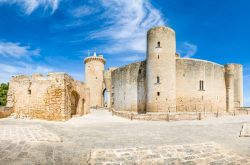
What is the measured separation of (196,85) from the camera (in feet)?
87.6

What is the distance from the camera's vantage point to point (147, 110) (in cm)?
2503

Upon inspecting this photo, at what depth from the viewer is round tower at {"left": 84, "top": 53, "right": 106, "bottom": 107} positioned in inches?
1629

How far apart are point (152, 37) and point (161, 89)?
6.24m

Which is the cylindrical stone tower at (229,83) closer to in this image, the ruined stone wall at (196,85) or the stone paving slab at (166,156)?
the ruined stone wall at (196,85)

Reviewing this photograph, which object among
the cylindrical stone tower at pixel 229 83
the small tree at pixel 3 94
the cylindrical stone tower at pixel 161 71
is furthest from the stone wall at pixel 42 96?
the cylindrical stone tower at pixel 229 83

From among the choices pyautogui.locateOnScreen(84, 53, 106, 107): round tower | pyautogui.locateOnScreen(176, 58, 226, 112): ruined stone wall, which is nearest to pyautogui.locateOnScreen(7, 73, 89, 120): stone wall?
pyautogui.locateOnScreen(176, 58, 226, 112): ruined stone wall

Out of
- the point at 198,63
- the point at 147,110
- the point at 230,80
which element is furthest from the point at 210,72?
the point at 147,110

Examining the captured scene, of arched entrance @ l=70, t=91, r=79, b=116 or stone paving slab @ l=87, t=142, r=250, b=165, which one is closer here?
stone paving slab @ l=87, t=142, r=250, b=165

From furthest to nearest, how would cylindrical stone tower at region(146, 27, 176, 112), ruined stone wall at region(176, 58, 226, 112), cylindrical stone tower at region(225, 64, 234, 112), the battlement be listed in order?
cylindrical stone tower at region(225, 64, 234, 112) < ruined stone wall at region(176, 58, 226, 112) < cylindrical stone tower at region(146, 27, 176, 112) < the battlement

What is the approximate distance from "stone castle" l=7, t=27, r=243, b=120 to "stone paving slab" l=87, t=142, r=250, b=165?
979 centimetres

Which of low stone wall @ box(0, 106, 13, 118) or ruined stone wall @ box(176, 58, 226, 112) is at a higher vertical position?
ruined stone wall @ box(176, 58, 226, 112)

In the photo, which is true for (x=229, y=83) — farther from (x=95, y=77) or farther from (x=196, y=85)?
(x=95, y=77)

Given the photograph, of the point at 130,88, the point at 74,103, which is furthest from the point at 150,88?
the point at 74,103

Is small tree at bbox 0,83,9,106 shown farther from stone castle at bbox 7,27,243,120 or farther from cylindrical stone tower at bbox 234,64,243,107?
cylindrical stone tower at bbox 234,64,243,107
